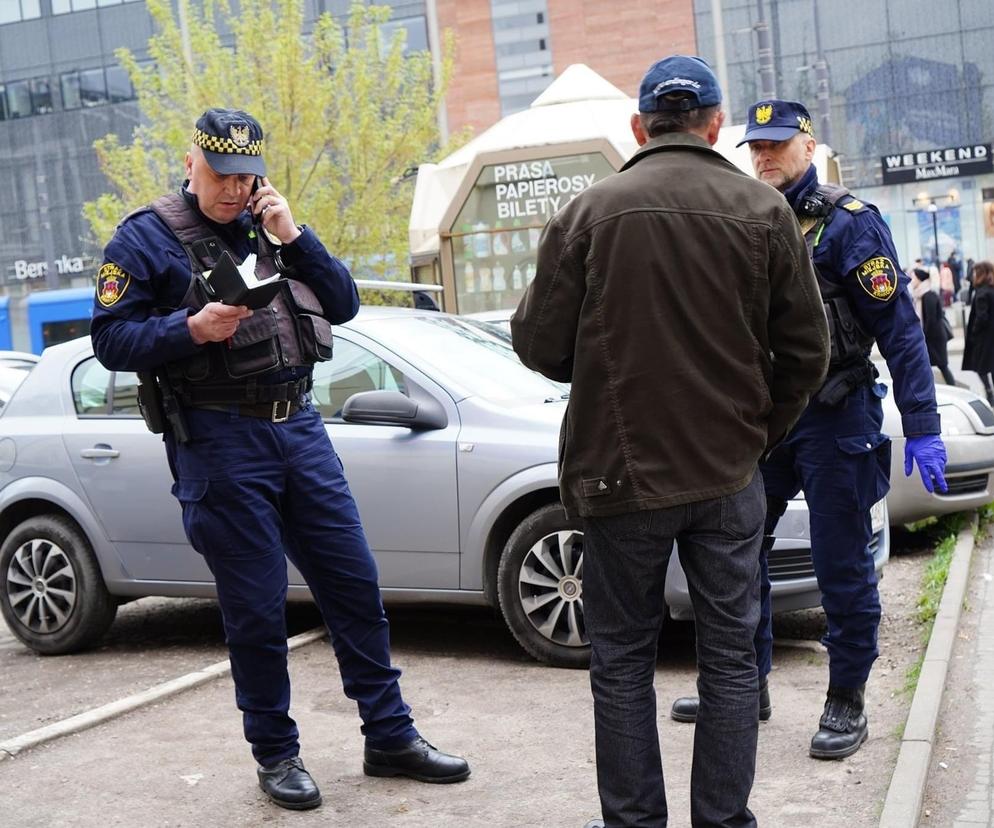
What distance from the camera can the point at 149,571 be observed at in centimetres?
657

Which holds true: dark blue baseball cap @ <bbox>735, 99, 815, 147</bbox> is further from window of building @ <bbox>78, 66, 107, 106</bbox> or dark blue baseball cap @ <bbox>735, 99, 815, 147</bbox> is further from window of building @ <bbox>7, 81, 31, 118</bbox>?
window of building @ <bbox>7, 81, 31, 118</bbox>

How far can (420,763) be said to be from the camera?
439 centimetres

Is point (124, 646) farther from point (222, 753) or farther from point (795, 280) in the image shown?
point (795, 280)

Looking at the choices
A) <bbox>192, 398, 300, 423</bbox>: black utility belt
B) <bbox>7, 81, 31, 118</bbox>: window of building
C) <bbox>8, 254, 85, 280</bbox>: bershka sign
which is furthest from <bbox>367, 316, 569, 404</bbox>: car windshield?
<bbox>7, 81, 31, 118</bbox>: window of building

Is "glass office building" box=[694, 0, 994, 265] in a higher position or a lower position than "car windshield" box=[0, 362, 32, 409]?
higher

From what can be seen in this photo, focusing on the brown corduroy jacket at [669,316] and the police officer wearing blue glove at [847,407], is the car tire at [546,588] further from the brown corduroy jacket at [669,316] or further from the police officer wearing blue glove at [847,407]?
→ the brown corduroy jacket at [669,316]

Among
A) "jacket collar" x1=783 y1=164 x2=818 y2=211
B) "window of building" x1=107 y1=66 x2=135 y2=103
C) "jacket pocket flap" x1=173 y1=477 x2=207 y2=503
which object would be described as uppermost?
"window of building" x1=107 y1=66 x2=135 y2=103

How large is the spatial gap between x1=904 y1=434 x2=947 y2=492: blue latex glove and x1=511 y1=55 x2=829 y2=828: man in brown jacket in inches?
50.8

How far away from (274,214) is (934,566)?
4645 millimetres

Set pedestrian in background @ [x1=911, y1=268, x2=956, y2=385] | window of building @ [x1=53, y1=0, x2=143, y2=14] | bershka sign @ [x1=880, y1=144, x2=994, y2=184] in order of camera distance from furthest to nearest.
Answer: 1. window of building @ [x1=53, y1=0, x2=143, y2=14]
2. bershka sign @ [x1=880, y1=144, x2=994, y2=184]
3. pedestrian in background @ [x1=911, y1=268, x2=956, y2=385]

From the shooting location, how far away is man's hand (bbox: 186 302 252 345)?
3.87m

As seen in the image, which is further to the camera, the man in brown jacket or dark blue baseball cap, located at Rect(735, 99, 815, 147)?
dark blue baseball cap, located at Rect(735, 99, 815, 147)

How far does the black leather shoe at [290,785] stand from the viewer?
419 cm

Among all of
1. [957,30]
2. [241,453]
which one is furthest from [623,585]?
[957,30]
